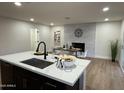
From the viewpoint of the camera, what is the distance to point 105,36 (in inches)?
226

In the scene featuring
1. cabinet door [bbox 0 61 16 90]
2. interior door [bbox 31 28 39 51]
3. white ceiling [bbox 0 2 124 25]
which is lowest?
cabinet door [bbox 0 61 16 90]

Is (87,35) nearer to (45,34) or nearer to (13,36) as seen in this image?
(45,34)

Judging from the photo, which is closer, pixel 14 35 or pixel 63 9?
pixel 63 9

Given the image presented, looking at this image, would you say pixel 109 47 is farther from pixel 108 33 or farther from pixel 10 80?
pixel 10 80

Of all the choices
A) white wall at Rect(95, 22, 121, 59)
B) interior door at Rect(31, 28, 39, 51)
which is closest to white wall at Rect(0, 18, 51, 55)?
interior door at Rect(31, 28, 39, 51)

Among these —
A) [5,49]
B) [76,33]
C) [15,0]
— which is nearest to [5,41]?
[5,49]

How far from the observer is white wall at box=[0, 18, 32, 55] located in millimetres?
4539

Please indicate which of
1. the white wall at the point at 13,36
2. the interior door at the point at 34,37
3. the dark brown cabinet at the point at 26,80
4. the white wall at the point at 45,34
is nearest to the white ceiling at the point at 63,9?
the white wall at the point at 13,36

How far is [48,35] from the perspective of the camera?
25.5 feet

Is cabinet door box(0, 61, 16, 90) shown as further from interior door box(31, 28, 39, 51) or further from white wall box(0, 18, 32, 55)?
interior door box(31, 28, 39, 51)

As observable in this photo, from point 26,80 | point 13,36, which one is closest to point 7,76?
point 26,80

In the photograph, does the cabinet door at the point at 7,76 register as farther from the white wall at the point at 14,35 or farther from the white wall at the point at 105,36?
the white wall at the point at 105,36

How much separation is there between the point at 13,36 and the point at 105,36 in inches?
213

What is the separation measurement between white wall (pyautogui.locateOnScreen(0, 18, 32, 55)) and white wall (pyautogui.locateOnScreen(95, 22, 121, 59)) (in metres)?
4.51
